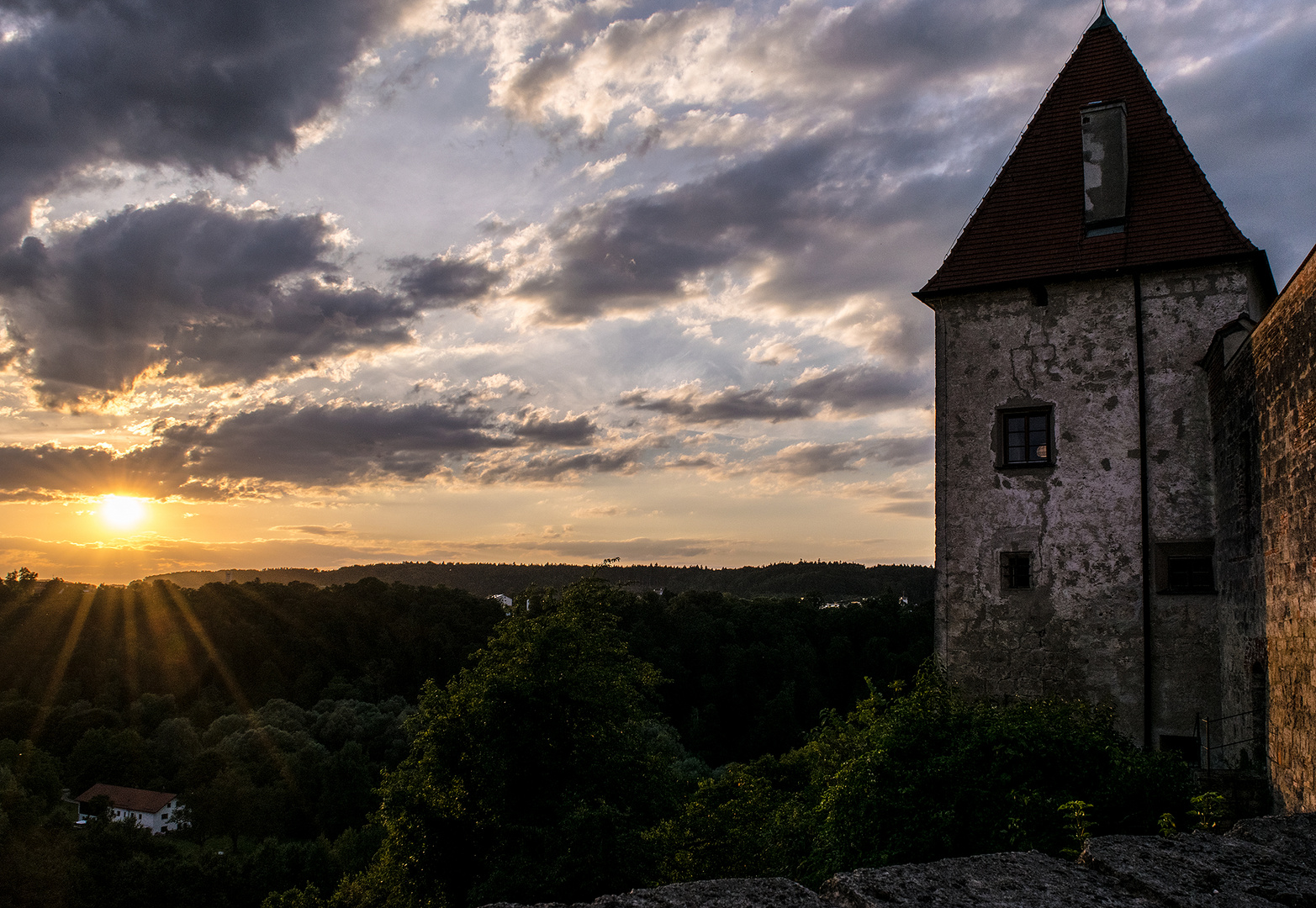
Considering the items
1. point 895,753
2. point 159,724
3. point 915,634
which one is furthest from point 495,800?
point 159,724

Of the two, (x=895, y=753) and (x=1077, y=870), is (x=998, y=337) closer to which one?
(x=895, y=753)

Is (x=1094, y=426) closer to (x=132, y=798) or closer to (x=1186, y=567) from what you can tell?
(x=1186, y=567)

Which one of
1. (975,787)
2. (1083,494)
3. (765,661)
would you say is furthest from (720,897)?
(765,661)

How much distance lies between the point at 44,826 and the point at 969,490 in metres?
46.8

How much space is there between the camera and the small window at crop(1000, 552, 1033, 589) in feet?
44.8

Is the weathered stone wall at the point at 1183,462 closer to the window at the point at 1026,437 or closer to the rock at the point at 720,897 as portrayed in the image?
the window at the point at 1026,437

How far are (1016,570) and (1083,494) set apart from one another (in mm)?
1598

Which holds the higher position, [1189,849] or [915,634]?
[1189,849]

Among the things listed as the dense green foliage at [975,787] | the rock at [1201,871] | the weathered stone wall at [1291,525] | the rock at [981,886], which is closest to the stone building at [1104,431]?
the weathered stone wall at [1291,525]

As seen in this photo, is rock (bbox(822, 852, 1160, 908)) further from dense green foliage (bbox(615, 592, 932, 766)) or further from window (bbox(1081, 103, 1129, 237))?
dense green foliage (bbox(615, 592, 932, 766))

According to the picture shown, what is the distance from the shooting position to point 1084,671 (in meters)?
13.0

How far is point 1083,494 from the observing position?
13391 mm

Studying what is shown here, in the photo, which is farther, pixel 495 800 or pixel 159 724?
pixel 159 724

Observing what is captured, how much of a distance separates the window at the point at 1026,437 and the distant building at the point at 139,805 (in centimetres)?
5968
